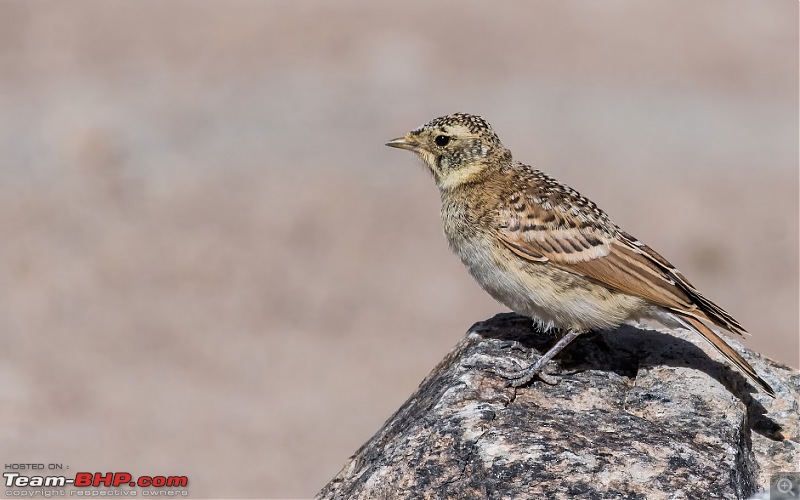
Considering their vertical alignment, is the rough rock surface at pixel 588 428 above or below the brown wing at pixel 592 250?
below

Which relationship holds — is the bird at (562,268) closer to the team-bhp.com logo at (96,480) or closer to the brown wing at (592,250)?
the brown wing at (592,250)

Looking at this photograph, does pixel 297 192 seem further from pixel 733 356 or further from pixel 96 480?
pixel 733 356

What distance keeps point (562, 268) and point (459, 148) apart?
170 cm

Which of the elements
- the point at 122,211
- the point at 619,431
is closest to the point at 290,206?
the point at 122,211

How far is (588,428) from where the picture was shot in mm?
7789

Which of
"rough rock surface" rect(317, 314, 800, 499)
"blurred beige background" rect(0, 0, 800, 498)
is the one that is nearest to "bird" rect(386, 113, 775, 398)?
"rough rock surface" rect(317, 314, 800, 499)

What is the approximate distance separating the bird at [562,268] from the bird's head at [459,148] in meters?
0.32

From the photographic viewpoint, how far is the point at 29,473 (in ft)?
52.9

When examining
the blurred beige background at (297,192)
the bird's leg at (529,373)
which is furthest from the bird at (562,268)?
the blurred beige background at (297,192)

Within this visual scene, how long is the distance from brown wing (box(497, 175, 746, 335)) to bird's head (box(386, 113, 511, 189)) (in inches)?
25.9

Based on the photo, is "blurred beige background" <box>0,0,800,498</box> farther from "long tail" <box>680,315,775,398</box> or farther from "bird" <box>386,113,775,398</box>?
"long tail" <box>680,315,775,398</box>

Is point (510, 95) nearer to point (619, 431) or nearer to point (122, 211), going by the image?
point (122, 211)

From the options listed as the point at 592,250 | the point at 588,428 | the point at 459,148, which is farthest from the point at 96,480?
the point at 588,428

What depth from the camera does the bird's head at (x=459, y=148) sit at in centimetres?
1023
